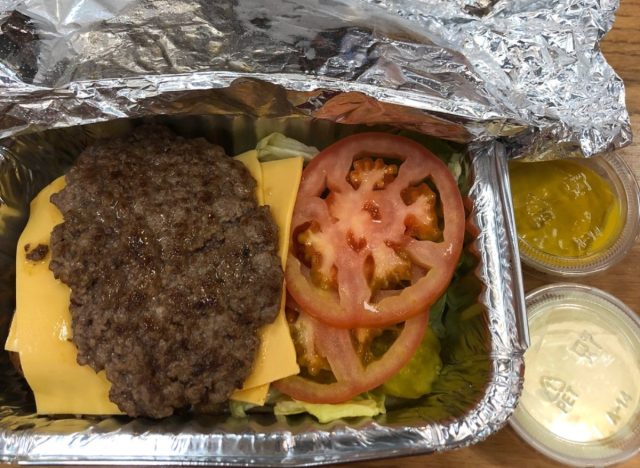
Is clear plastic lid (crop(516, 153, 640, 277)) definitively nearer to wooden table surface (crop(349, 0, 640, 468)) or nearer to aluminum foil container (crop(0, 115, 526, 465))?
wooden table surface (crop(349, 0, 640, 468))

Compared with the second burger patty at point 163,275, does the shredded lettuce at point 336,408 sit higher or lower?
lower

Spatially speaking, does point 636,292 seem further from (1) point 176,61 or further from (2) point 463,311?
(1) point 176,61

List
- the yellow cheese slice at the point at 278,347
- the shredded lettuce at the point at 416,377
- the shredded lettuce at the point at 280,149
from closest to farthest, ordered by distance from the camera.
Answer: the yellow cheese slice at the point at 278,347 < the shredded lettuce at the point at 416,377 < the shredded lettuce at the point at 280,149

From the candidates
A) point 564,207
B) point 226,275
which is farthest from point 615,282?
point 226,275

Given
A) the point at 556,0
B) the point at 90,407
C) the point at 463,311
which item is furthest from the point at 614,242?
the point at 90,407

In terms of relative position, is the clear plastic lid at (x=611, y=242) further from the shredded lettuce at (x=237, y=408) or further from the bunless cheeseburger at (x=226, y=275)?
the shredded lettuce at (x=237, y=408)

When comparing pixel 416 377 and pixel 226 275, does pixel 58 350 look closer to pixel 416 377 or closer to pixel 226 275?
pixel 226 275

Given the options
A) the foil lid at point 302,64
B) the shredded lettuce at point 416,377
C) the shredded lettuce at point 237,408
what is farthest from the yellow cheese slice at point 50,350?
the shredded lettuce at point 416,377

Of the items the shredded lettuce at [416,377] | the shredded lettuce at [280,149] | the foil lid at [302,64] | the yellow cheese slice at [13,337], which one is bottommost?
the shredded lettuce at [416,377]
